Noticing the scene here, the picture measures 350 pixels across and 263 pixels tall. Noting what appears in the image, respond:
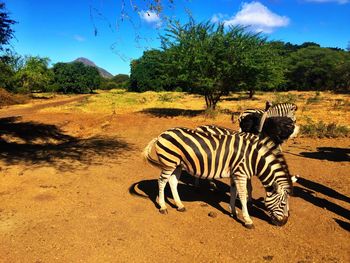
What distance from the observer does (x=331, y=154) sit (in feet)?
40.6

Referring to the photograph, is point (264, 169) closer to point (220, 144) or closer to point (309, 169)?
point (220, 144)

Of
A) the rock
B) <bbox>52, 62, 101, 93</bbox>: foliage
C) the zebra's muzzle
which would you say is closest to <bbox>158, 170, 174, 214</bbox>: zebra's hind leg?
the rock

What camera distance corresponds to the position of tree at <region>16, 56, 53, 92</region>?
50906mm

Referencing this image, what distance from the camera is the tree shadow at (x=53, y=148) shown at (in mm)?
11336

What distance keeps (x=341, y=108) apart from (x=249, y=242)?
2257cm

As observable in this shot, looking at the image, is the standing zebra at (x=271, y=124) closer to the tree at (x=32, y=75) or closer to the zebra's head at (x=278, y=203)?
the zebra's head at (x=278, y=203)

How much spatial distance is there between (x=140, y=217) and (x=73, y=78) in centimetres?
6378

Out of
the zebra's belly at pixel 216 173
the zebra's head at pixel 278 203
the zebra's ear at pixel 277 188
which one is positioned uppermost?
the zebra's belly at pixel 216 173

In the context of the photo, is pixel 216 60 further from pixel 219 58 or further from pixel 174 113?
pixel 174 113

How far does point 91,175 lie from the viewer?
32.4ft

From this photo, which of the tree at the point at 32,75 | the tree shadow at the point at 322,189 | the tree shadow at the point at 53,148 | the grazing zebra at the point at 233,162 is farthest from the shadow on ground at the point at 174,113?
the tree at the point at 32,75

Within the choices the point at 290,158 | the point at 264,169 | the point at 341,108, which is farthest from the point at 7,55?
the point at 341,108

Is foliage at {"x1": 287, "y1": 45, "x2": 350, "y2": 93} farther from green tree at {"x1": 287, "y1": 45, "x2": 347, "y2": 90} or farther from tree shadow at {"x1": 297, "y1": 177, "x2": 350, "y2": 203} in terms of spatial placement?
tree shadow at {"x1": 297, "y1": 177, "x2": 350, "y2": 203}

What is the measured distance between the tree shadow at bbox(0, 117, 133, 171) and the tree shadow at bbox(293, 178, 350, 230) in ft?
21.2
